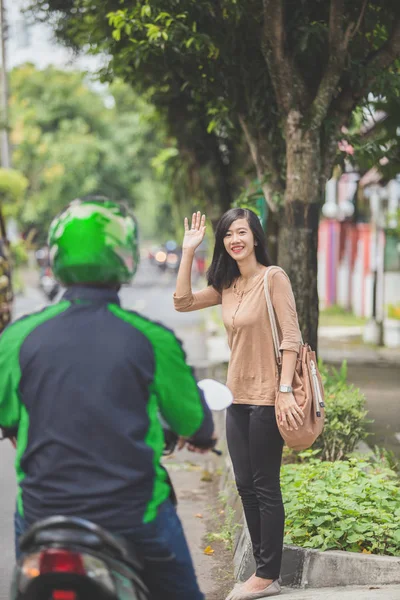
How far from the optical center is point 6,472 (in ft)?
25.7

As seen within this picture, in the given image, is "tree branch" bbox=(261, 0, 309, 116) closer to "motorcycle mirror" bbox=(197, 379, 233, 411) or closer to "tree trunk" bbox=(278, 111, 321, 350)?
"tree trunk" bbox=(278, 111, 321, 350)

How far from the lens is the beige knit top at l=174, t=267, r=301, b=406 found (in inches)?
171

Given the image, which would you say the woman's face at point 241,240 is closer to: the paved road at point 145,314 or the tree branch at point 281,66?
the paved road at point 145,314

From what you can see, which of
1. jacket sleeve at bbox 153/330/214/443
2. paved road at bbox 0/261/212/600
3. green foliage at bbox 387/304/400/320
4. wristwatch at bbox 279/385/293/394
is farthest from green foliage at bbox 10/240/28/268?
jacket sleeve at bbox 153/330/214/443

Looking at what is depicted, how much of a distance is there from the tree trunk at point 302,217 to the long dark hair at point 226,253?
281 centimetres

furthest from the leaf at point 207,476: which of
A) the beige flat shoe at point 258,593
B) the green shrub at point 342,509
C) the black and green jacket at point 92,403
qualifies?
the black and green jacket at point 92,403

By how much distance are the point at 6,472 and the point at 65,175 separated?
34.8 meters

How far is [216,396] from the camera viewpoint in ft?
9.78

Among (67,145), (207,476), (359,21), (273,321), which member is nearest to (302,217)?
(359,21)

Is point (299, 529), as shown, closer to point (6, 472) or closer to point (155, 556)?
point (155, 556)

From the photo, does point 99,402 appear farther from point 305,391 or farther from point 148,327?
point 305,391

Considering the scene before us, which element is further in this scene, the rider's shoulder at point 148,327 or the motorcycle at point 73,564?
the rider's shoulder at point 148,327

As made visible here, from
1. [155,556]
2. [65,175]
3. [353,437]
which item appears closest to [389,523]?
[353,437]

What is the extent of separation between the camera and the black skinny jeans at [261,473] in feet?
14.2
